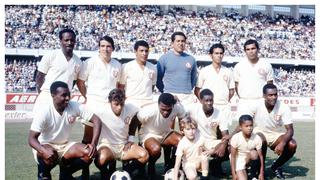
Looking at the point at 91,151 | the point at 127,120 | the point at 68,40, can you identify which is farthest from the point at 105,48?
the point at 91,151

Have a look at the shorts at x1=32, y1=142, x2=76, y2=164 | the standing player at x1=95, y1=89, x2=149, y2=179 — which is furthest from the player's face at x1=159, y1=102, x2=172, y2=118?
the shorts at x1=32, y1=142, x2=76, y2=164

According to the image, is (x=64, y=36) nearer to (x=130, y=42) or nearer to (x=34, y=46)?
(x=34, y=46)

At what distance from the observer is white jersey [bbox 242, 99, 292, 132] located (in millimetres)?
6062

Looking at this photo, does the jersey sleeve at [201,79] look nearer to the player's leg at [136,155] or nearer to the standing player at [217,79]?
the standing player at [217,79]

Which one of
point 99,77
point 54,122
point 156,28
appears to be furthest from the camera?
point 156,28

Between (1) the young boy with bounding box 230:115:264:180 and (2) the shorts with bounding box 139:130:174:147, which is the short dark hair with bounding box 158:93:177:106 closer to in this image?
(2) the shorts with bounding box 139:130:174:147

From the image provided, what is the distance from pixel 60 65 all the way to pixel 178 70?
6.81 ft

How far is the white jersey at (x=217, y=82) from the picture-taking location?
258 inches

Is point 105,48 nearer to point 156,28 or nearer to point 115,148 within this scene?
point 115,148

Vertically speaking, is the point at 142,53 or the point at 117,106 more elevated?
the point at 142,53

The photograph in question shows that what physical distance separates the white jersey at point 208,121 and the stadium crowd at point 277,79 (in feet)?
52.0

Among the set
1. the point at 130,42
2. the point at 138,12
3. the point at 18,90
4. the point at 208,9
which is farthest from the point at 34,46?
the point at 208,9

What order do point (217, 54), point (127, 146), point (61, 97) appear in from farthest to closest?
point (217, 54)
point (127, 146)
point (61, 97)

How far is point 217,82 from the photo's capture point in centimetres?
655
